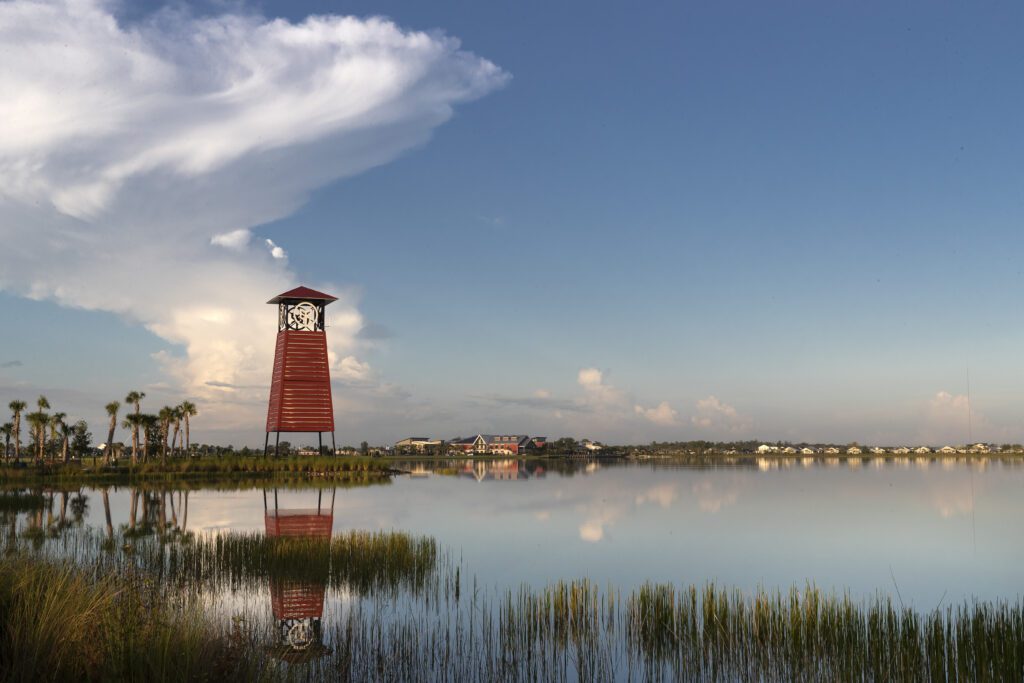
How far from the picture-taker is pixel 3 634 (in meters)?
10.9

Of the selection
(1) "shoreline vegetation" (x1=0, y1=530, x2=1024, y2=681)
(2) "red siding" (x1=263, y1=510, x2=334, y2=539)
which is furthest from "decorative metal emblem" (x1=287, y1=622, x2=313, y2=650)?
(2) "red siding" (x1=263, y1=510, x2=334, y2=539)

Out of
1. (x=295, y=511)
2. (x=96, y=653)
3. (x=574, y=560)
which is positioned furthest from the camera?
(x=295, y=511)

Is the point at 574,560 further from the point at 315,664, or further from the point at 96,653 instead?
the point at 96,653

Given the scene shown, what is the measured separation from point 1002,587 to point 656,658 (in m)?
17.2

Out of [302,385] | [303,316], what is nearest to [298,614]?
[302,385]

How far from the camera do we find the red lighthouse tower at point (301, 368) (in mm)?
67250

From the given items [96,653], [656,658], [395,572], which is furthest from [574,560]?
[96,653]

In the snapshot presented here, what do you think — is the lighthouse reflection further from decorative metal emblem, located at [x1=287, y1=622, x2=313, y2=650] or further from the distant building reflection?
the distant building reflection

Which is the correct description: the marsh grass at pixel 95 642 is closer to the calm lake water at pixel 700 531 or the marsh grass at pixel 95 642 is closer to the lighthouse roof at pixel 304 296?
the calm lake water at pixel 700 531

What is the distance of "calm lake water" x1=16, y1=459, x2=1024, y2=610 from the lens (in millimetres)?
24984

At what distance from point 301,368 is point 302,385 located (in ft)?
5.26

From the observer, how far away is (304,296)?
2736 inches

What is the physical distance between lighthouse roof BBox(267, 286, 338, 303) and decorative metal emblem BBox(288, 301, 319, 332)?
2.27 feet

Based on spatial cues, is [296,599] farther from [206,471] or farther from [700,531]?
[206,471]
